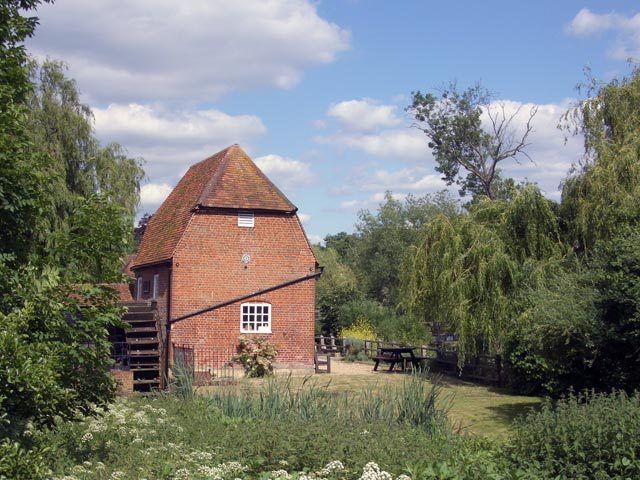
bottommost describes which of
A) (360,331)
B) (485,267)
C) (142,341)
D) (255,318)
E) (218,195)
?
(142,341)

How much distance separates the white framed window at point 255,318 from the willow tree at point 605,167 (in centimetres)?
1104

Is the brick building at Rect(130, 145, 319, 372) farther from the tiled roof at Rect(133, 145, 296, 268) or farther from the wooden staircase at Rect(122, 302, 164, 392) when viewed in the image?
the wooden staircase at Rect(122, 302, 164, 392)

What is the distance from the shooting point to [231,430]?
34.0ft

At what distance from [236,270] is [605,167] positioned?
1310cm

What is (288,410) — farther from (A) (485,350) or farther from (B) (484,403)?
(A) (485,350)

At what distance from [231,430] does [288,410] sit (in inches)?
49.3

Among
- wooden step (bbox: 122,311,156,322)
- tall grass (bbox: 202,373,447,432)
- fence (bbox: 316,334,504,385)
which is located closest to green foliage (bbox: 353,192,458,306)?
fence (bbox: 316,334,504,385)

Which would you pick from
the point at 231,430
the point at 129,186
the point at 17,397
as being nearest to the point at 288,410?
the point at 231,430

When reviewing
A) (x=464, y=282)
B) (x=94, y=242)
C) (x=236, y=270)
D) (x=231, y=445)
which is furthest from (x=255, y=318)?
(x=94, y=242)

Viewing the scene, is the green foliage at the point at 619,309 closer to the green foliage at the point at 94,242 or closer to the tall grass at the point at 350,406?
the tall grass at the point at 350,406

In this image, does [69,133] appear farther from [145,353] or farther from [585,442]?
[585,442]

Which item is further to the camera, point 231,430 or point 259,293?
point 259,293

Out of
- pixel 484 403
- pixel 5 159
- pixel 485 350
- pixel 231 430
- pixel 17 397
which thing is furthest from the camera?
pixel 485 350

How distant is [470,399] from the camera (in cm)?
2142
